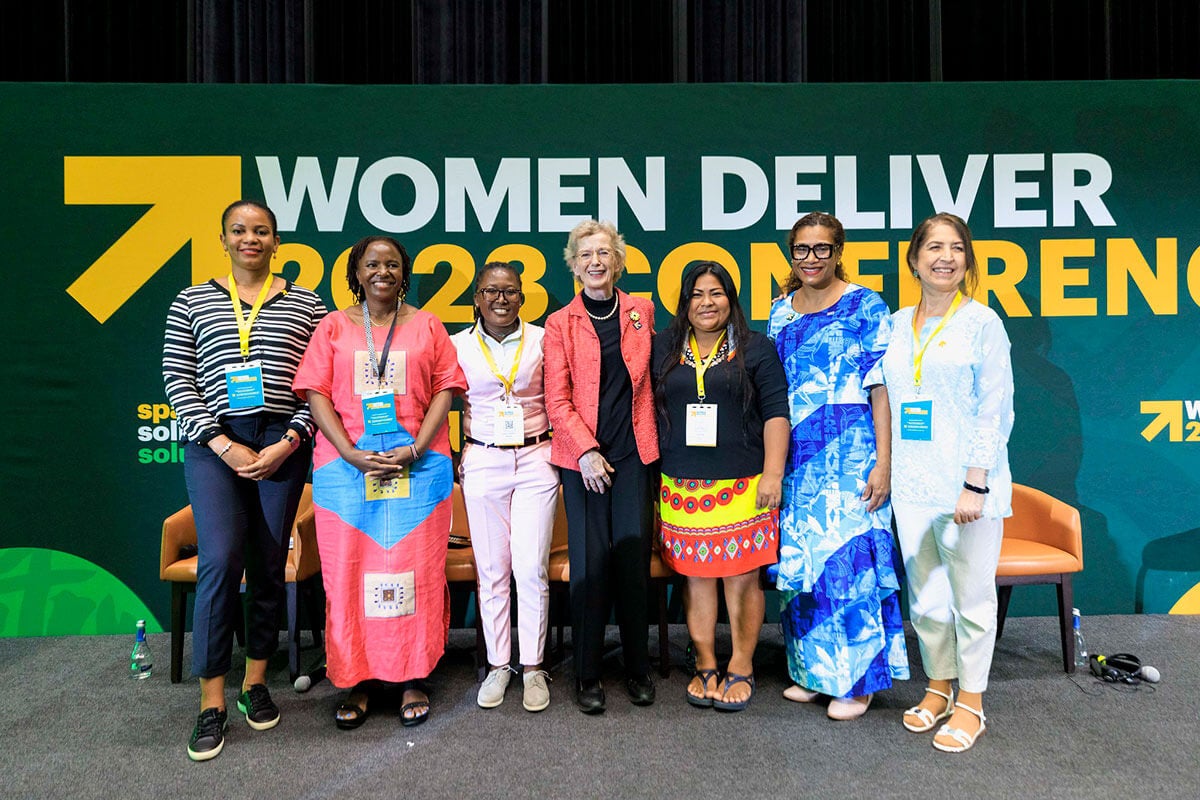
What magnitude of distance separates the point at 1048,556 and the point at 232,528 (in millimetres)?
3133

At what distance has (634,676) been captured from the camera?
269 cm

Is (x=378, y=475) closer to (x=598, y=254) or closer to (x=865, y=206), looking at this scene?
(x=598, y=254)

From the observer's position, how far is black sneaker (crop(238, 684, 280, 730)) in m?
2.50

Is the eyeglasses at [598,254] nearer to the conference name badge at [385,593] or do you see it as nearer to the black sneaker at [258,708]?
the conference name badge at [385,593]

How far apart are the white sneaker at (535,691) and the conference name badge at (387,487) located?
834 millimetres

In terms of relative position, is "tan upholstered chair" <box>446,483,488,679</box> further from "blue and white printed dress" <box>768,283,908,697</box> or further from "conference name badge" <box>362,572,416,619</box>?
"blue and white printed dress" <box>768,283,908,697</box>

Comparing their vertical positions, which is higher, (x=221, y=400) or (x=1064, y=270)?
(x=1064, y=270)

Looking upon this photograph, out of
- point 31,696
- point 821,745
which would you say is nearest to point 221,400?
point 31,696

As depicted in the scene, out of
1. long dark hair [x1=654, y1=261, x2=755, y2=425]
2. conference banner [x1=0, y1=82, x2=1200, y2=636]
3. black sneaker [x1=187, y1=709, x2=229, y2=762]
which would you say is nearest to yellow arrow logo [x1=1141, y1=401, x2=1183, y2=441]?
conference banner [x1=0, y1=82, x2=1200, y2=636]

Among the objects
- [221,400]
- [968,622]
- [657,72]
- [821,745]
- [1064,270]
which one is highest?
[657,72]

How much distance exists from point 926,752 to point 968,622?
1.42 feet

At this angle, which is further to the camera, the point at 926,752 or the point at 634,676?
the point at 634,676

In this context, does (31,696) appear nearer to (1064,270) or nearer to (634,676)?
(634,676)

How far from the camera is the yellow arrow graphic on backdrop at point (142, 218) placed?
3490 mm
